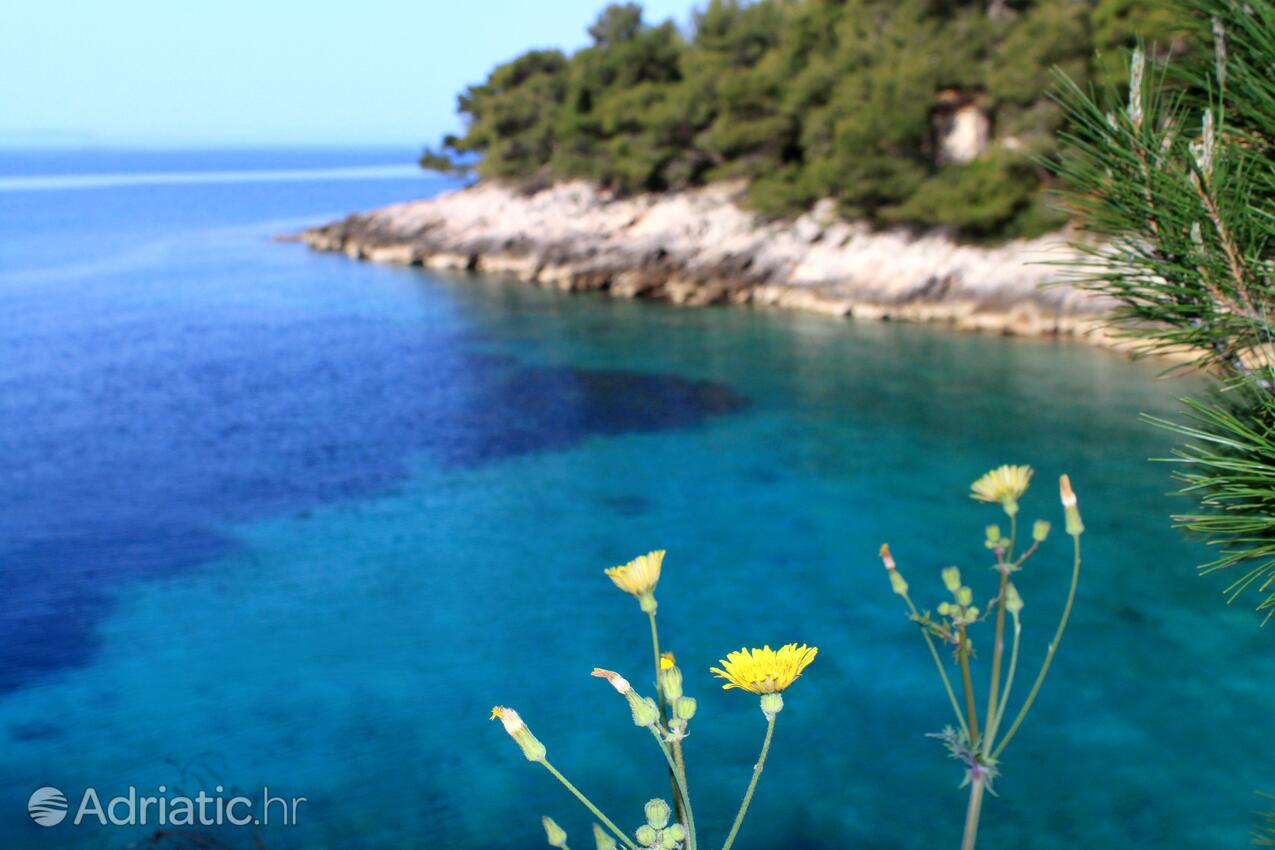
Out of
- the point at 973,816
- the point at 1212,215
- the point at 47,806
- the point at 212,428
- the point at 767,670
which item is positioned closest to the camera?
the point at 767,670

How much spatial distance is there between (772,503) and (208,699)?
5.66m

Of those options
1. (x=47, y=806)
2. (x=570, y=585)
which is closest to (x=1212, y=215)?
(x=47, y=806)

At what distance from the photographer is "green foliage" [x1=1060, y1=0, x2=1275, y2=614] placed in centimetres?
223

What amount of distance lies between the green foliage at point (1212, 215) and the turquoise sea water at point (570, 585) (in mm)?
4041

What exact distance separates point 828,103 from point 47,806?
20708 mm

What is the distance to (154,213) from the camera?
48.1 metres

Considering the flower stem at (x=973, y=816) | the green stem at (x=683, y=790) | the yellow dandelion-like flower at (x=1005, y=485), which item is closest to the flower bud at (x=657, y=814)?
the green stem at (x=683, y=790)

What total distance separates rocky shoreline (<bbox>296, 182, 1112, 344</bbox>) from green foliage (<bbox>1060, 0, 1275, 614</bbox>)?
43.1 feet

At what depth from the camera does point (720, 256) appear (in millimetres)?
23250

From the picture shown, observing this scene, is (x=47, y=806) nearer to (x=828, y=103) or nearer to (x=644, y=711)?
(x=644, y=711)

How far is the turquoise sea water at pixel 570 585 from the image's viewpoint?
6152 mm

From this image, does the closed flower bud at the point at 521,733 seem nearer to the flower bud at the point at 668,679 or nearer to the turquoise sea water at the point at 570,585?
the flower bud at the point at 668,679

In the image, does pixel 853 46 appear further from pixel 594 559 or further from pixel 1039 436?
pixel 594 559

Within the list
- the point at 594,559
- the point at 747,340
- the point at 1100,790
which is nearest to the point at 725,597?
the point at 594,559
